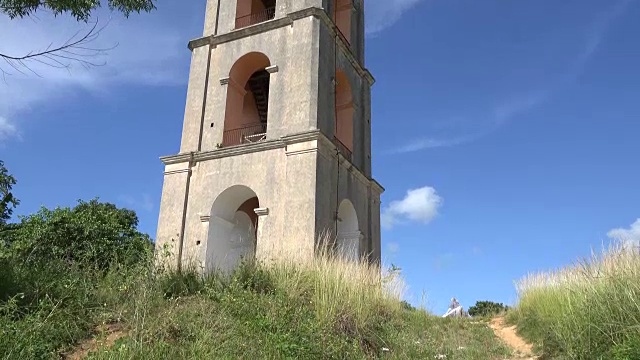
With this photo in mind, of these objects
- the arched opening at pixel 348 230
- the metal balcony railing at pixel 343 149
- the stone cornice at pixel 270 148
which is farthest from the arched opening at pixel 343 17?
the arched opening at pixel 348 230

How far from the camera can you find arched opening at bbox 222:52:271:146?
1464 cm

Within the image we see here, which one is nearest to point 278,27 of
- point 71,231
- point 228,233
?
point 228,233

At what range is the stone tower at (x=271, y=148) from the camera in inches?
493

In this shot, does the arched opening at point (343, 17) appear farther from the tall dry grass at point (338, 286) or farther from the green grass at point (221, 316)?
the green grass at point (221, 316)

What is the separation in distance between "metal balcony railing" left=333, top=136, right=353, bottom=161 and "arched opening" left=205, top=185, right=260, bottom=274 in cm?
258

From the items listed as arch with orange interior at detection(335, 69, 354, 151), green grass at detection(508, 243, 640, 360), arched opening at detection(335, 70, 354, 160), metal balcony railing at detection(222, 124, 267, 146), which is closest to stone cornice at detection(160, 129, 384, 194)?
metal balcony railing at detection(222, 124, 267, 146)

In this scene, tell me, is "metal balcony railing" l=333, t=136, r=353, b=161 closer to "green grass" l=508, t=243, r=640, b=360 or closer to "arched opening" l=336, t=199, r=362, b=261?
"arched opening" l=336, t=199, r=362, b=261

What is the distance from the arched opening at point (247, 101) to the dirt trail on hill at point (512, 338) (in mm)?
7194

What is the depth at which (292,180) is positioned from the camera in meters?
12.5

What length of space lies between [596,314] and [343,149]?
903 cm

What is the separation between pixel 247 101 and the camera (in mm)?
16734

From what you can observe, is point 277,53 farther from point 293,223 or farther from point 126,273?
point 126,273

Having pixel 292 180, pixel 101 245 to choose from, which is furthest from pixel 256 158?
pixel 101 245

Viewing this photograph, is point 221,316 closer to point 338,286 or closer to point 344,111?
point 338,286
